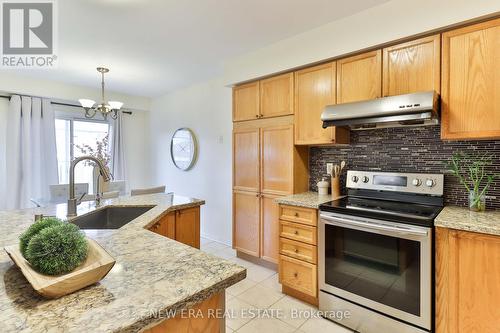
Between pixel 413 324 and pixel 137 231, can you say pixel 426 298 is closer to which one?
pixel 413 324

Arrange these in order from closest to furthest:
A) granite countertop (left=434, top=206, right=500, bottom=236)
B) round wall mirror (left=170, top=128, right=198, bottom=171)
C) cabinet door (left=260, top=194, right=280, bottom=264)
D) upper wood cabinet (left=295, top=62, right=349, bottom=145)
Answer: granite countertop (left=434, top=206, right=500, bottom=236) → upper wood cabinet (left=295, top=62, right=349, bottom=145) → cabinet door (left=260, top=194, right=280, bottom=264) → round wall mirror (left=170, top=128, right=198, bottom=171)

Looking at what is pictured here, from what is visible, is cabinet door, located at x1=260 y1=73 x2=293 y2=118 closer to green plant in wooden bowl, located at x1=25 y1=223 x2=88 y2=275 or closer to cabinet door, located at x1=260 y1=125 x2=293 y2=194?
cabinet door, located at x1=260 y1=125 x2=293 y2=194

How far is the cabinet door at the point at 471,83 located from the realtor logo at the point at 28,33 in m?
2.94

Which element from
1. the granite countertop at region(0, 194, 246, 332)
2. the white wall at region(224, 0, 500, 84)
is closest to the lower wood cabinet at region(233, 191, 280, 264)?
the white wall at region(224, 0, 500, 84)

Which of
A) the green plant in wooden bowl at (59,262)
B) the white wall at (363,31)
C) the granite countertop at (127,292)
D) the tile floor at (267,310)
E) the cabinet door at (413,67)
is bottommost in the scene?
the tile floor at (267,310)

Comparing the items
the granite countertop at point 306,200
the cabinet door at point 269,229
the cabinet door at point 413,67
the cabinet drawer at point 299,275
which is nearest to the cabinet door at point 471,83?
the cabinet door at point 413,67

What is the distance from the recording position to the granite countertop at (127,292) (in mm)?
605

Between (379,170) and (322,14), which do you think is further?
(379,170)

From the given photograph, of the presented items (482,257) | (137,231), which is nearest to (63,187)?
(137,231)

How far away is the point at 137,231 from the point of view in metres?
1.34

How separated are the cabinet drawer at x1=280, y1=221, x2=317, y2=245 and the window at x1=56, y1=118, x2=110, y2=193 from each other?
3.74 metres

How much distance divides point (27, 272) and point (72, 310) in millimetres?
192

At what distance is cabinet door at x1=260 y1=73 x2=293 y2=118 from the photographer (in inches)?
105

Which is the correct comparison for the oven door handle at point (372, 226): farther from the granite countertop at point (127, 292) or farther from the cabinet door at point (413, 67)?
the granite countertop at point (127, 292)
